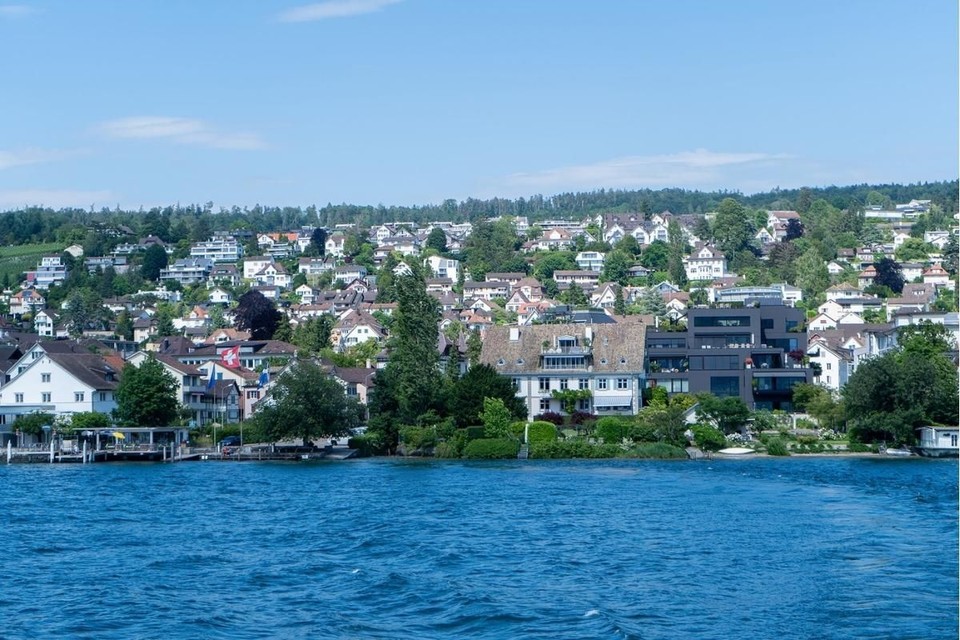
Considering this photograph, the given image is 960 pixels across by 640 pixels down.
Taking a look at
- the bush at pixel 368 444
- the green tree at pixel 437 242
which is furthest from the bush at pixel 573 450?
the green tree at pixel 437 242

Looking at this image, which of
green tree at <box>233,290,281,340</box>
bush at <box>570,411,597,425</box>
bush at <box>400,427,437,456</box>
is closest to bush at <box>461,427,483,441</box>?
bush at <box>400,427,437,456</box>

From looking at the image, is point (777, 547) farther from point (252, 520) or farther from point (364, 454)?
point (364, 454)

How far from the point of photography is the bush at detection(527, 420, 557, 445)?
5747cm

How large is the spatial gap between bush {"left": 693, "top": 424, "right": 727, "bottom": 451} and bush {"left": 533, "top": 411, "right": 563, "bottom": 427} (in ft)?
24.1

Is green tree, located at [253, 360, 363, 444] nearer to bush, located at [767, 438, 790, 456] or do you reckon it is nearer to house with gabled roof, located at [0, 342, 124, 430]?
house with gabled roof, located at [0, 342, 124, 430]

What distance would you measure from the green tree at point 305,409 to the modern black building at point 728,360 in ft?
56.5

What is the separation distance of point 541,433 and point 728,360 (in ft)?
49.1

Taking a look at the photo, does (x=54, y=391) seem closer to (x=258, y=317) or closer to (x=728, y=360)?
(x=728, y=360)

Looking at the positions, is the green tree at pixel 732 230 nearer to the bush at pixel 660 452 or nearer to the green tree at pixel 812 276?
the green tree at pixel 812 276

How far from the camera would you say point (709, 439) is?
56438 mm

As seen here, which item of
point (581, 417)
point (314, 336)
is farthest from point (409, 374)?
point (314, 336)

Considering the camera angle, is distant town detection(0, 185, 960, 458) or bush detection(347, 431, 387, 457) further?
distant town detection(0, 185, 960, 458)

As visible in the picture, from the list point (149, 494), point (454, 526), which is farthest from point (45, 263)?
point (454, 526)

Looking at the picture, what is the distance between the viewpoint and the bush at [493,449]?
185 ft
